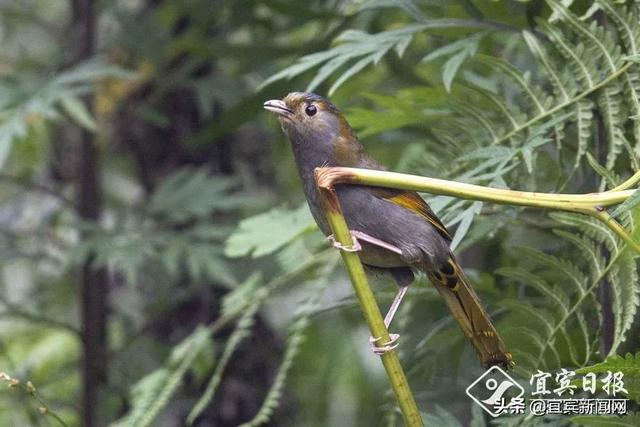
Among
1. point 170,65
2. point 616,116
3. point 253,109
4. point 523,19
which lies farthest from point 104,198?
point 616,116

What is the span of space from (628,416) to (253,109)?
1.57m

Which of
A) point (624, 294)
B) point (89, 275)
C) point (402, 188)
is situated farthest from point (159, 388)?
point (402, 188)

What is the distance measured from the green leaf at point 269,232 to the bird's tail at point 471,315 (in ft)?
1.75

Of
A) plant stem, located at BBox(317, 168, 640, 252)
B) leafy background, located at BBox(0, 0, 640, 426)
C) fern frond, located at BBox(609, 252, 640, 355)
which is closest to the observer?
plant stem, located at BBox(317, 168, 640, 252)

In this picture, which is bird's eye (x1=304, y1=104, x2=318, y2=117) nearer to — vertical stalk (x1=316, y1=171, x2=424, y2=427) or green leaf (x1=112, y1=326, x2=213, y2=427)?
vertical stalk (x1=316, y1=171, x2=424, y2=427)

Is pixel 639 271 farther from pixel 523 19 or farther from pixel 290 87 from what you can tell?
pixel 290 87

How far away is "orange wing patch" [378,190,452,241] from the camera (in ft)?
6.27

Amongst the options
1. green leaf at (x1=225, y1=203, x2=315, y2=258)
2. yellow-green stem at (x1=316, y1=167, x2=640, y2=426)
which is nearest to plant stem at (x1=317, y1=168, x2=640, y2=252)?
yellow-green stem at (x1=316, y1=167, x2=640, y2=426)

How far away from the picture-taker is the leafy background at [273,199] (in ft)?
6.60

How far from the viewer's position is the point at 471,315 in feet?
6.11

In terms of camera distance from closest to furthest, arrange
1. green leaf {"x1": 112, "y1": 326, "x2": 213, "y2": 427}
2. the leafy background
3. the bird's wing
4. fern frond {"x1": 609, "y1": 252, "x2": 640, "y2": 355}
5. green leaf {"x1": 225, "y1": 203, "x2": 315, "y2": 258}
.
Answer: fern frond {"x1": 609, "y1": 252, "x2": 640, "y2": 355}
the bird's wing
the leafy background
green leaf {"x1": 225, "y1": 203, "x2": 315, "y2": 258}
green leaf {"x1": 112, "y1": 326, "x2": 213, "y2": 427}

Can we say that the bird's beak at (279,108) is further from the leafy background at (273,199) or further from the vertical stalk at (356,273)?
the vertical stalk at (356,273)

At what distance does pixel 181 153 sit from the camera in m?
4.22

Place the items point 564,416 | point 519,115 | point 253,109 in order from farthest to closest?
point 253,109, point 519,115, point 564,416
